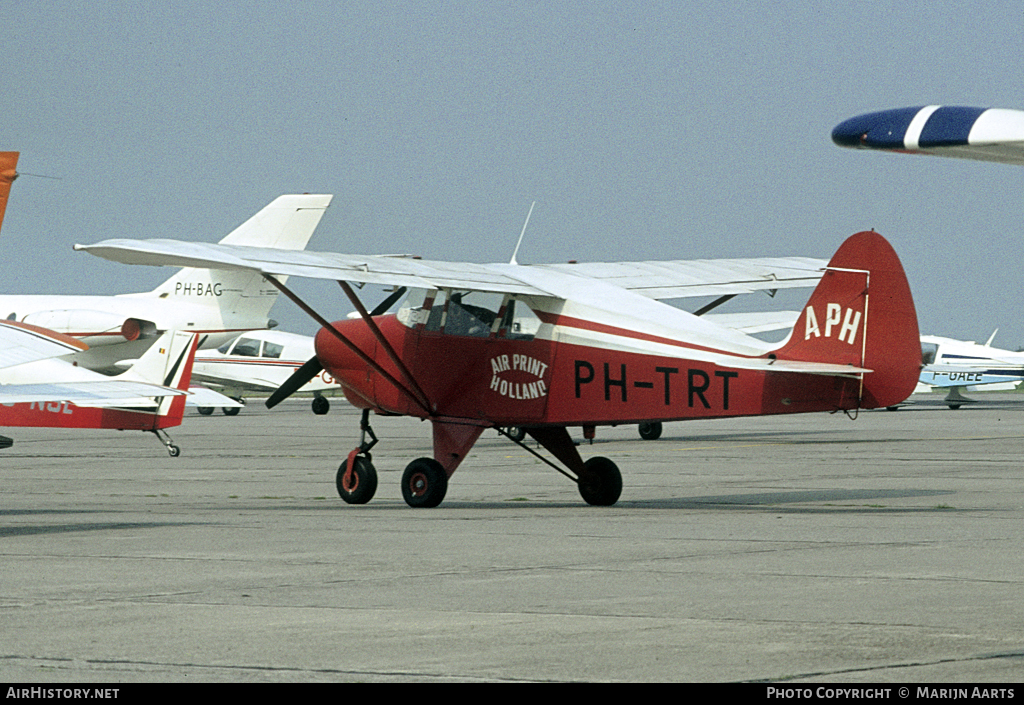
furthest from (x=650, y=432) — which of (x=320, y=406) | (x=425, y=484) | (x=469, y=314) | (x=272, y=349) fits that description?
(x=272, y=349)

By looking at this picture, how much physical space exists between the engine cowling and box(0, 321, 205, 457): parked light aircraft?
20.9 m

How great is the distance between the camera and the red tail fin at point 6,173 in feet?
39.7

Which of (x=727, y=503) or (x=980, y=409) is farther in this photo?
(x=980, y=409)

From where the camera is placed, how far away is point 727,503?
54.6 feet

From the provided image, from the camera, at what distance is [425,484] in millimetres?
16109

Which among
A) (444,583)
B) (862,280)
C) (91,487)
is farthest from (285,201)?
(444,583)

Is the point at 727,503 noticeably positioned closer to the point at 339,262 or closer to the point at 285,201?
the point at 339,262

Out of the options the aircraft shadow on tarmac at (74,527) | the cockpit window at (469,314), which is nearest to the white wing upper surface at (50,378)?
the aircraft shadow on tarmac at (74,527)

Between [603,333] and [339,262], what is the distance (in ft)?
9.51

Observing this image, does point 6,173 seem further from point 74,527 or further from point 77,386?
point 74,527

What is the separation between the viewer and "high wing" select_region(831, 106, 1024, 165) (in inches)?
209

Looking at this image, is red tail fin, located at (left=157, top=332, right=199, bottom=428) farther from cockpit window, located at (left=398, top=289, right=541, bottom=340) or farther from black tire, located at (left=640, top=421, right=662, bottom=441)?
cockpit window, located at (left=398, top=289, right=541, bottom=340)

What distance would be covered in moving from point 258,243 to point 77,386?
35.2m

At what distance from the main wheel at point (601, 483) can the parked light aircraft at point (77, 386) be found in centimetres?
448
